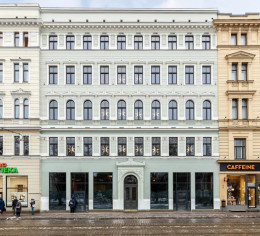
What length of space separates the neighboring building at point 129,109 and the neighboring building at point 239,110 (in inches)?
37.9

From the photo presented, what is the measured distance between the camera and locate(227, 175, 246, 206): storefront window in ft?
137

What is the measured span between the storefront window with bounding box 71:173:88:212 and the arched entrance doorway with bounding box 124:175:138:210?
3.89m

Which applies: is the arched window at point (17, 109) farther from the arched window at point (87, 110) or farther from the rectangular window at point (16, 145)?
the arched window at point (87, 110)

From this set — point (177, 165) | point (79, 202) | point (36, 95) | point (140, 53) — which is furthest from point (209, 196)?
point (36, 95)

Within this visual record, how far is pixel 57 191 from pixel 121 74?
13.1m

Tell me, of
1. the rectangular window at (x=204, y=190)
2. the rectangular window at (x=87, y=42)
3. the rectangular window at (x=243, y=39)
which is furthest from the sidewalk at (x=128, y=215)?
the rectangular window at (x=243, y=39)

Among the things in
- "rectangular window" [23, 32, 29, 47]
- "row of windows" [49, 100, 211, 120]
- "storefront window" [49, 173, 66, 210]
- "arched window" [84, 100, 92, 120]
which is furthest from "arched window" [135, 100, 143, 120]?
"rectangular window" [23, 32, 29, 47]

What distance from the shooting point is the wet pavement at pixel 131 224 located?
27672 mm

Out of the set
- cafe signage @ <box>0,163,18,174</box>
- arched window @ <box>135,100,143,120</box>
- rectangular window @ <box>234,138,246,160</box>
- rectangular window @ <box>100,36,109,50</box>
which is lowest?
cafe signage @ <box>0,163,18,174</box>

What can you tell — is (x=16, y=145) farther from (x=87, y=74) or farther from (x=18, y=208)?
(x=87, y=74)

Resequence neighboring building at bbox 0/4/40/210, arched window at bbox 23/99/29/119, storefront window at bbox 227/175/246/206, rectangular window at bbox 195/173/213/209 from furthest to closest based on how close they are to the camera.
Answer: arched window at bbox 23/99/29/119, storefront window at bbox 227/175/246/206, rectangular window at bbox 195/173/213/209, neighboring building at bbox 0/4/40/210

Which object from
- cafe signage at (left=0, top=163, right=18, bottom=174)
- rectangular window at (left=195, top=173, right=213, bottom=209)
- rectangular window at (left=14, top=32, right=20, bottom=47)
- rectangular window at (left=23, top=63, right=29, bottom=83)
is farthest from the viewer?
rectangular window at (left=14, top=32, right=20, bottom=47)

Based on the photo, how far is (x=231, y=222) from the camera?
33000 millimetres

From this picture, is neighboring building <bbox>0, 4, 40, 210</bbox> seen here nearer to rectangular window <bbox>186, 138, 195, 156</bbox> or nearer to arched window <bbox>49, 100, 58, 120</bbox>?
arched window <bbox>49, 100, 58, 120</bbox>
